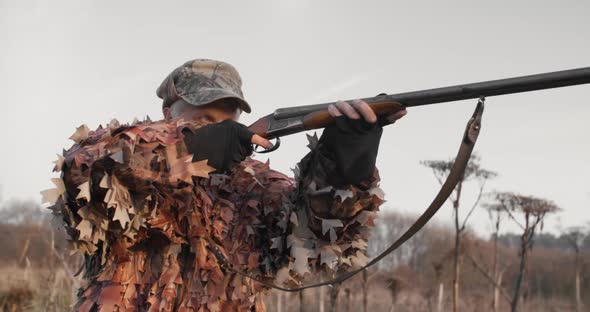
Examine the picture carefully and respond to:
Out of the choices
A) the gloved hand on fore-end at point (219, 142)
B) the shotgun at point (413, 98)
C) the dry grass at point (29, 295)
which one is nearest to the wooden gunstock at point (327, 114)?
the shotgun at point (413, 98)

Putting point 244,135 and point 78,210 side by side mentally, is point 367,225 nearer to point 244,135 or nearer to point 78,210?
point 244,135

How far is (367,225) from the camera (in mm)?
2764

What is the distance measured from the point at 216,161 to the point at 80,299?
100 centimetres

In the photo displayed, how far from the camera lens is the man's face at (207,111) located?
2.96 meters

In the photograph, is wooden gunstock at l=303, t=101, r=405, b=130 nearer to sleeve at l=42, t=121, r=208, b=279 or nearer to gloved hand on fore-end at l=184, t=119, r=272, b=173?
gloved hand on fore-end at l=184, t=119, r=272, b=173

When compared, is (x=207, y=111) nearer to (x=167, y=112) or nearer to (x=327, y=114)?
(x=167, y=112)

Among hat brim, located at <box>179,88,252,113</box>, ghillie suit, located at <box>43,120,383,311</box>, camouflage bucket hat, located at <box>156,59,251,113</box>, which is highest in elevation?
camouflage bucket hat, located at <box>156,59,251,113</box>

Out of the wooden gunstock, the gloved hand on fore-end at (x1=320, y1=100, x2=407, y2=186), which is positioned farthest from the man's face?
the gloved hand on fore-end at (x1=320, y1=100, x2=407, y2=186)

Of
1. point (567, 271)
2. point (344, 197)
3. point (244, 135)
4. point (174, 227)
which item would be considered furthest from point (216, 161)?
point (567, 271)

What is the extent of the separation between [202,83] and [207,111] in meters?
0.17

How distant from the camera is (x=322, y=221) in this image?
8.66ft

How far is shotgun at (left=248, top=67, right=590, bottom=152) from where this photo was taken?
224cm

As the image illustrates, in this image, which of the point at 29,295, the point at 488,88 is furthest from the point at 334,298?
the point at 488,88

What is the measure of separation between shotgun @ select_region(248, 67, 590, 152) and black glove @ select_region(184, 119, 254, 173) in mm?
290
